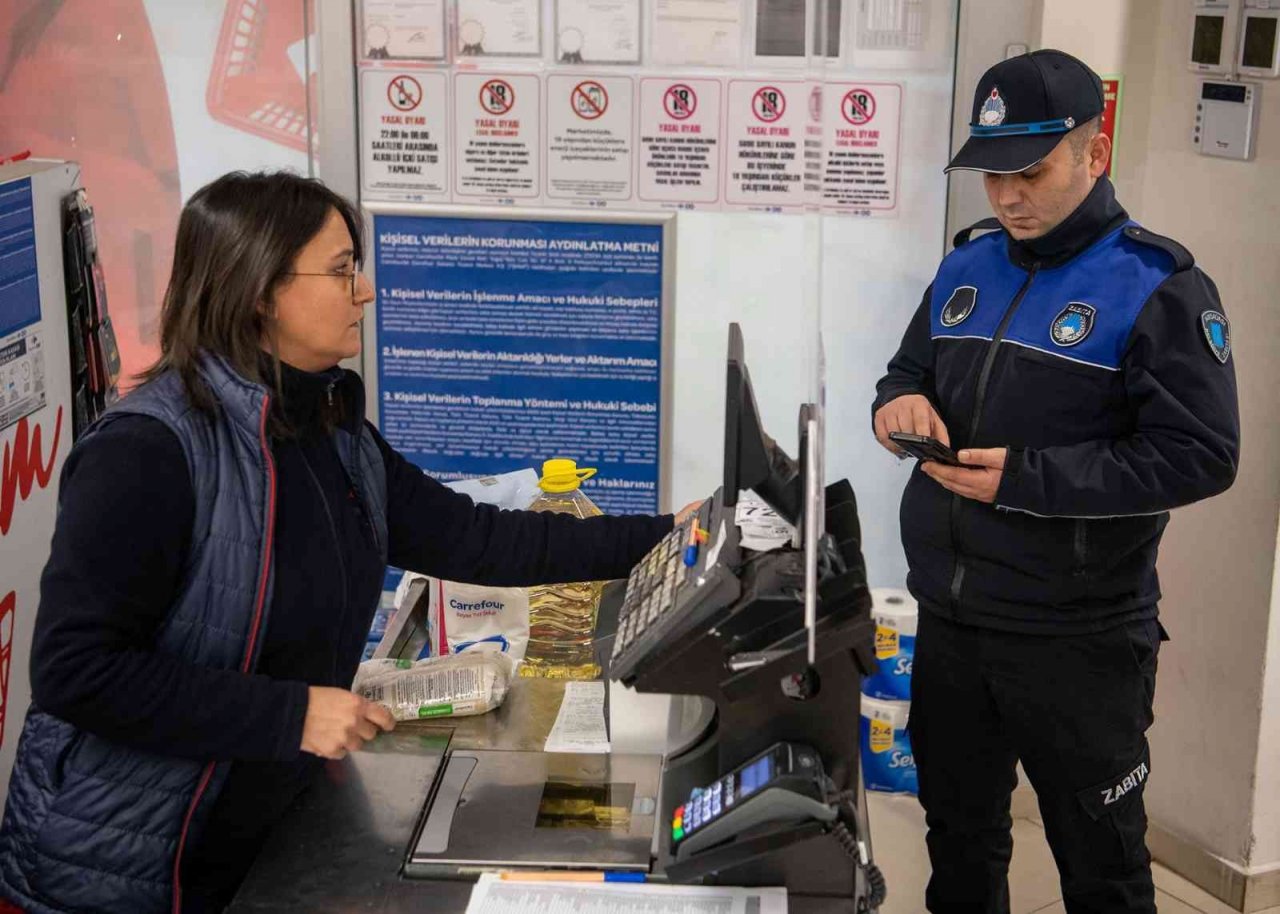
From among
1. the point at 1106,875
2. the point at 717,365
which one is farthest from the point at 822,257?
the point at 1106,875

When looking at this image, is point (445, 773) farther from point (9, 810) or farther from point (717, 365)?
point (717, 365)

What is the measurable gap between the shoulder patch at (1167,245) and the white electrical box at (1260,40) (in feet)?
2.40

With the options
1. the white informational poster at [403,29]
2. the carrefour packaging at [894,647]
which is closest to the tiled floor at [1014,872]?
the carrefour packaging at [894,647]

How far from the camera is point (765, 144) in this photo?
329 centimetres

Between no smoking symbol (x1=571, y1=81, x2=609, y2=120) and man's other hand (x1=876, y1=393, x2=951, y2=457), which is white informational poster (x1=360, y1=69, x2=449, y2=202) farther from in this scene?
man's other hand (x1=876, y1=393, x2=951, y2=457)

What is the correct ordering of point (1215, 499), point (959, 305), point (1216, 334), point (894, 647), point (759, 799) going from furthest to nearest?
point (894, 647) → point (1215, 499) → point (959, 305) → point (1216, 334) → point (759, 799)

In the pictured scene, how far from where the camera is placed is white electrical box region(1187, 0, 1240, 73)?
2828mm

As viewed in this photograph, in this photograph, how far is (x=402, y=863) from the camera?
63.6 inches

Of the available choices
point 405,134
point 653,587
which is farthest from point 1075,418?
point 405,134

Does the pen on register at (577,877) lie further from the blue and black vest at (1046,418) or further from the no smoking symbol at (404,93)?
the no smoking symbol at (404,93)

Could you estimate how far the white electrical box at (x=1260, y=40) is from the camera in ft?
8.97

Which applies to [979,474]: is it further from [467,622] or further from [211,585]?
[211,585]

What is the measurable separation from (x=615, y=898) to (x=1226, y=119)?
2.13 meters

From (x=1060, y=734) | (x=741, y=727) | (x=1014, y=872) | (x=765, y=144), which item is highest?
(x=765, y=144)
